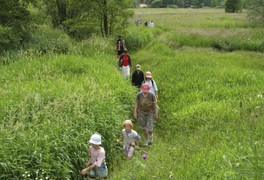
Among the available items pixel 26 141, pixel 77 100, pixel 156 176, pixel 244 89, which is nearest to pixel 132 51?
pixel 244 89

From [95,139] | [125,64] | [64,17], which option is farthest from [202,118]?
[64,17]

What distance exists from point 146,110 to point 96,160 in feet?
8.99

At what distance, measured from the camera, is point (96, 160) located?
616 centimetres

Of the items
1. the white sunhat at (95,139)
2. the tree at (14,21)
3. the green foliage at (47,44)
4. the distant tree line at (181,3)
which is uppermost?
the distant tree line at (181,3)

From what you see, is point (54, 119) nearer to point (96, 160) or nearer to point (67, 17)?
point (96, 160)

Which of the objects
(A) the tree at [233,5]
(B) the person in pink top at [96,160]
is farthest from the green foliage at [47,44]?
(A) the tree at [233,5]

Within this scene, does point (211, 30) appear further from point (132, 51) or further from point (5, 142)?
point (5, 142)

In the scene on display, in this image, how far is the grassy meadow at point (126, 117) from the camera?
5215 mm

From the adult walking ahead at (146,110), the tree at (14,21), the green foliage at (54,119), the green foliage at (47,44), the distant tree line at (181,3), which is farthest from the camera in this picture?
the distant tree line at (181,3)

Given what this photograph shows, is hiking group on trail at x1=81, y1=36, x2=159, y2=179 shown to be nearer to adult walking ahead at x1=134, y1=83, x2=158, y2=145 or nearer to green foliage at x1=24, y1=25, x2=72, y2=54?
adult walking ahead at x1=134, y1=83, x2=158, y2=145

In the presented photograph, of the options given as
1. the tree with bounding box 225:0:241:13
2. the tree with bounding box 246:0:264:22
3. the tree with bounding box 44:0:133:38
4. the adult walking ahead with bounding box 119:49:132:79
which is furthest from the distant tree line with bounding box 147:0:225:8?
the adult walking ahead with bounding box 119:49:132:79

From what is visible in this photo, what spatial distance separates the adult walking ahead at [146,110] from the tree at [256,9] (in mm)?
18949

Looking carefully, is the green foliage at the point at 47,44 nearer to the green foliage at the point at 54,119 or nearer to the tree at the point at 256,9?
the green foliage at the point at 54,119

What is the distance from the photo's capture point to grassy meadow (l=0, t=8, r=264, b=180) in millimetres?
5215
